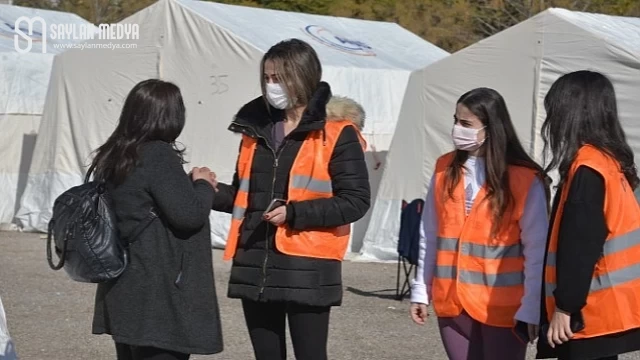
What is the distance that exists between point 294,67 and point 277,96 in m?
0.14

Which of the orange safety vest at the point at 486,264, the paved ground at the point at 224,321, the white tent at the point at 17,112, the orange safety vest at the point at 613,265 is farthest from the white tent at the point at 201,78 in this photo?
the orange safety vest at the point at 613,265

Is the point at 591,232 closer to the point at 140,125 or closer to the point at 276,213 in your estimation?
the point at 276,213

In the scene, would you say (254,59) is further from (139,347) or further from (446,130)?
(139,347)

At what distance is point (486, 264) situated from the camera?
13.8 feet

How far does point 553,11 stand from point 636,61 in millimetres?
1138

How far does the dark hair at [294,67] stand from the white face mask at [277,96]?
0.06 feet

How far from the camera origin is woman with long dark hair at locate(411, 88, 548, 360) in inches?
165

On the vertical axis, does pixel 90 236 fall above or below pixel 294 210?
below

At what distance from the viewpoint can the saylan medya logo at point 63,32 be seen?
14648 millimetres

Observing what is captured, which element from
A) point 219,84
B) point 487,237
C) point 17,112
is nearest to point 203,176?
point 487,237

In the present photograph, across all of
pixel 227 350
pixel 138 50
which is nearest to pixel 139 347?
pixel 227 350

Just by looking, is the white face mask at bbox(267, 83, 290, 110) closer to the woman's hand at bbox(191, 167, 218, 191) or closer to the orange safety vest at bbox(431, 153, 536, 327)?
the woman's hand at bbox(191, 167, 218, 191)

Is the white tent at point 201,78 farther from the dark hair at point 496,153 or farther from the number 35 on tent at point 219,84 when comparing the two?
the dark hair at point 496,153

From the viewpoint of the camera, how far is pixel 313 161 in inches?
176
